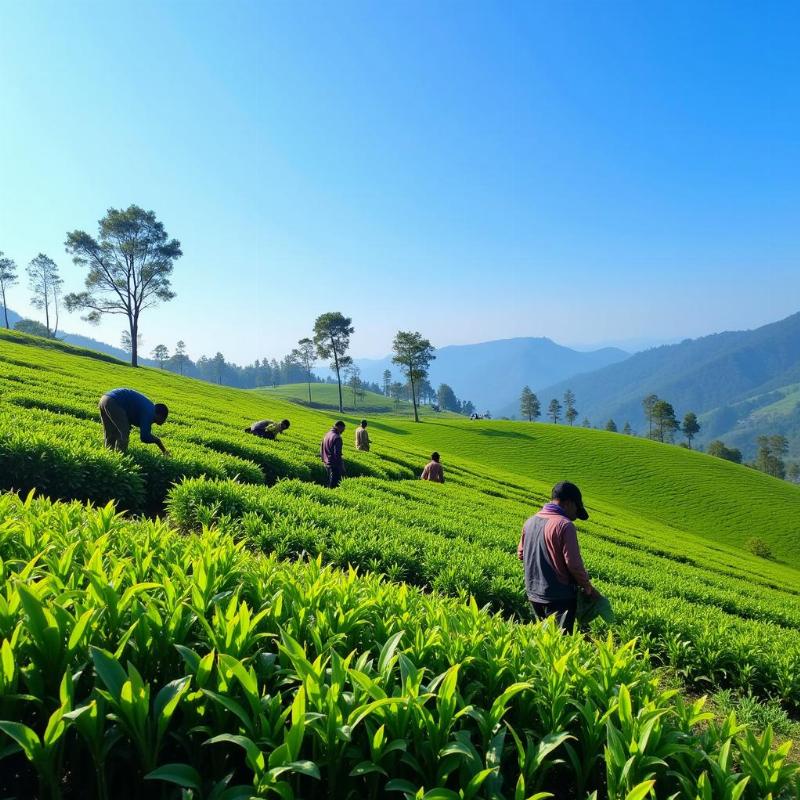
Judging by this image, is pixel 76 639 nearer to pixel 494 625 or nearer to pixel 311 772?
pixel 311 772

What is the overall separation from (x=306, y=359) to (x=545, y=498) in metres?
96.8

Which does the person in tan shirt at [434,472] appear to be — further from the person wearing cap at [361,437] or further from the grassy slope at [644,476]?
the grassy slope at [644,476]

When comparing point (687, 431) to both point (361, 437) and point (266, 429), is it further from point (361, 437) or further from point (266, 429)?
point (266, 429)

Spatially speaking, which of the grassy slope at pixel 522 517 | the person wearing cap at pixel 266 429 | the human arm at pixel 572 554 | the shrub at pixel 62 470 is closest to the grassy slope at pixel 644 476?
the grassy slope at pixel 522 517

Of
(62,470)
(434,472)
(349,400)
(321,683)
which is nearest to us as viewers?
(321,683)

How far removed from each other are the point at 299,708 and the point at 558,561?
471cm

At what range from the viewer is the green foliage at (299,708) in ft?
7.82

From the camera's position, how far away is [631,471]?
52594 mm

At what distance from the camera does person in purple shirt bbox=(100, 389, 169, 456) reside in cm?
1081

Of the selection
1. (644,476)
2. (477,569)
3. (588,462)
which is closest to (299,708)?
(477,569)

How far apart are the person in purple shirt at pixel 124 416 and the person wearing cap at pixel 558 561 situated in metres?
8.76

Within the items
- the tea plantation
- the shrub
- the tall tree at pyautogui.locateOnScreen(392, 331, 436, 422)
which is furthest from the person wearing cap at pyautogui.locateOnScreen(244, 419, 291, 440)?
the tall tree at pyautogui.locateOnScreen(392, 331, 436, 422)

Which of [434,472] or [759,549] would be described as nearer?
[434,472]

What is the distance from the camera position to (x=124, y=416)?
10.9m
